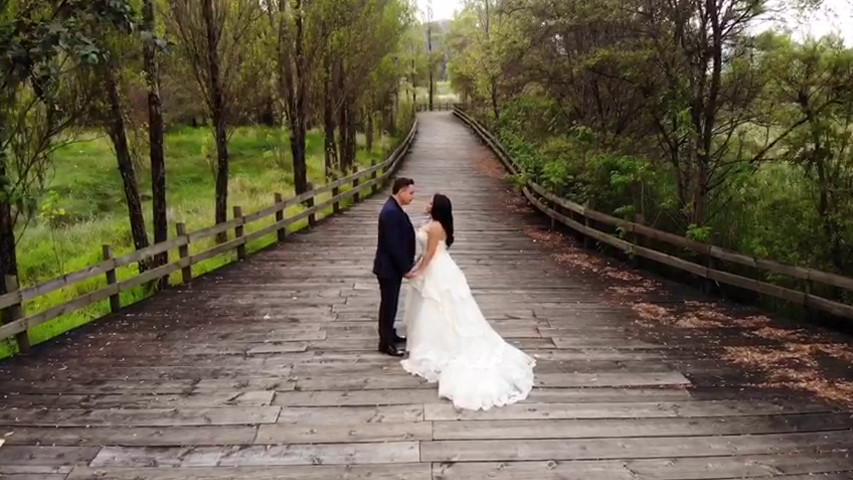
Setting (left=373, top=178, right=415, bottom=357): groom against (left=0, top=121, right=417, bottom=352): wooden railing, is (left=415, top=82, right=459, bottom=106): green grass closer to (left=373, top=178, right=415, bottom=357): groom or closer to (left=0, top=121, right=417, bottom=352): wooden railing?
(left=0, top=121, right=417, bottom=352): wooden railing

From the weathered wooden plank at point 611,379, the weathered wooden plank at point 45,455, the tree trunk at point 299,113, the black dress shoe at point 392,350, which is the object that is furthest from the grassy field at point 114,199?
the weathered wooden plank at point 611,379

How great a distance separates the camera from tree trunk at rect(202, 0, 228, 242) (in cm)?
1198

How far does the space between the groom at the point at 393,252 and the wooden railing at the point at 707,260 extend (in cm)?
428

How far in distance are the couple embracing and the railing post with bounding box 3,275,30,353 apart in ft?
12.3

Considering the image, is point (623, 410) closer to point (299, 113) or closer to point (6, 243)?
point (6, 243)

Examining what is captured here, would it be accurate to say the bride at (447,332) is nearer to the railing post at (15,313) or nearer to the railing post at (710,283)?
the railing post at (710,283)

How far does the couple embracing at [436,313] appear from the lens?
5.86 m

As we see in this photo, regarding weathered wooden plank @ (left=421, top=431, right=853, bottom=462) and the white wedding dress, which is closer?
weathered wooden plank @ (left=421, top=431, right=853, bottom=462)

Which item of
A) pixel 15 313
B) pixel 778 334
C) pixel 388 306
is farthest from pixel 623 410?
pixel 15 313

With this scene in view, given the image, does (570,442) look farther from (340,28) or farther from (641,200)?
(340,28)

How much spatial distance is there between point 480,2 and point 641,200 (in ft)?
93.5

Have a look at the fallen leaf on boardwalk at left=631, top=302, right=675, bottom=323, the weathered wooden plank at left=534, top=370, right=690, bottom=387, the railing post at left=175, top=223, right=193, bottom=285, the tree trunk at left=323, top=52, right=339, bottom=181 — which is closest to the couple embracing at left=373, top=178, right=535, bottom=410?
the weathered wooden plank at left=534, top=370, right=690, bottom=387

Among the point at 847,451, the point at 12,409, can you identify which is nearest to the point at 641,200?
the point at 847,451

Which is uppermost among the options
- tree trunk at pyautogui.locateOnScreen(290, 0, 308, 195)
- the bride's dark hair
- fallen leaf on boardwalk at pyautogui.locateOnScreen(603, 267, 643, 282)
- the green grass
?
the green grass
